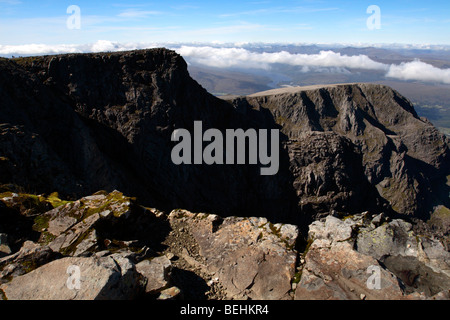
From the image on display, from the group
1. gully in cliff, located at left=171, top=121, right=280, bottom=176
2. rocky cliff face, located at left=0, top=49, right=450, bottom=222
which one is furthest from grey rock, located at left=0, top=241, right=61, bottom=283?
gully in cliff, located at left=171, top=121, right=280, bottom=176

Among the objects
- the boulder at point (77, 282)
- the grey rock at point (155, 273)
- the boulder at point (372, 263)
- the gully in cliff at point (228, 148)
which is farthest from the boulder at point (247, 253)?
the gully in cliff at point (228, 148)

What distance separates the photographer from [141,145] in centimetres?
7762

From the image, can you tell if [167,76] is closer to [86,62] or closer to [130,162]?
[86,62]

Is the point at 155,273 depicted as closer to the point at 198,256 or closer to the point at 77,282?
the point at 77,282

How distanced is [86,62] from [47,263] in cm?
7703

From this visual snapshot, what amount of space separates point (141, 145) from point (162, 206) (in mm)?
20059

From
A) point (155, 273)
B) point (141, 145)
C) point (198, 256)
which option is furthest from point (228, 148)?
point (155, 273)

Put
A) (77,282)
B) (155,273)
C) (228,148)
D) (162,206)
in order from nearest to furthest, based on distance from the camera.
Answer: (77,282)
(155,273)
(162,206)
(228,148)

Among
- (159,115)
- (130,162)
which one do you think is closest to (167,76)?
(159,115)

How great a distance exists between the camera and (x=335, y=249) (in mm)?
16688

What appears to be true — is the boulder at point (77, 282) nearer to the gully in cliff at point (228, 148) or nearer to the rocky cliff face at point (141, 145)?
the rocky cliff face at point (141, 145)

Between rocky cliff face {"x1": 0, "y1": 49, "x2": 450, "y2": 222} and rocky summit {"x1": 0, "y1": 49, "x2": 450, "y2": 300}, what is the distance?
1.23 feet

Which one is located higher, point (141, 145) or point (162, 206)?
point (141, 145)
